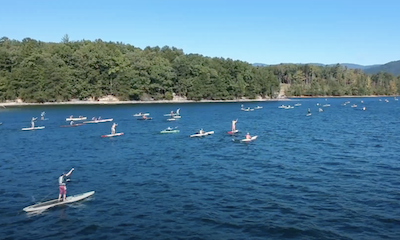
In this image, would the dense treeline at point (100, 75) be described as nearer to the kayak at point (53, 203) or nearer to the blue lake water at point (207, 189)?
the blue lake water at point (207, 189)

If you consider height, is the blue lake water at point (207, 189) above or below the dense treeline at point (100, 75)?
below

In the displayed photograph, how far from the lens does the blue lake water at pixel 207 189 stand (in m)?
20.4

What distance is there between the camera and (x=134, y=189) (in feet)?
90.6

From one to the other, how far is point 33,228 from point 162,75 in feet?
470

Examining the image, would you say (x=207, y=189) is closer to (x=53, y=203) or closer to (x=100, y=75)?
(x=53, y=203)

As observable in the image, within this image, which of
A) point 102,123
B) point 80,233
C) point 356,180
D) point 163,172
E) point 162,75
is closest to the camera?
point 80,233

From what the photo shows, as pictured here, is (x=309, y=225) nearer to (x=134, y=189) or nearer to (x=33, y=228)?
(x=134, y=189)

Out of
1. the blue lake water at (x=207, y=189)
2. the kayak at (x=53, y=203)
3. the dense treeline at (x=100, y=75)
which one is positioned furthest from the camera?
Answer: the dense treeline at (x=100, y=75)

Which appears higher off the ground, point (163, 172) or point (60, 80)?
point (60, 80)

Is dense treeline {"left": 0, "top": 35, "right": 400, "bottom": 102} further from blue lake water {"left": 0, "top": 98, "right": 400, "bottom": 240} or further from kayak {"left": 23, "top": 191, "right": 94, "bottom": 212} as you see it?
kayak {"left": 23, "top": 191, "right": 94, "bottom": 212}

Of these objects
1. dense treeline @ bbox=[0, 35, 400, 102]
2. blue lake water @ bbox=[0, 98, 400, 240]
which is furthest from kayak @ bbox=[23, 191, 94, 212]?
dense treeline @ bbox=[0, 35, 400, 102]

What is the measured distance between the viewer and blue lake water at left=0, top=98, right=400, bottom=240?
2036 centimetres

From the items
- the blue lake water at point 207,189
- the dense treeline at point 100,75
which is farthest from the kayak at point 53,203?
the dense treeline at point 100,75

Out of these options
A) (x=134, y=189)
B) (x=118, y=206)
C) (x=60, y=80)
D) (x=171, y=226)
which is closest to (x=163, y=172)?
(x=134, y=189)
